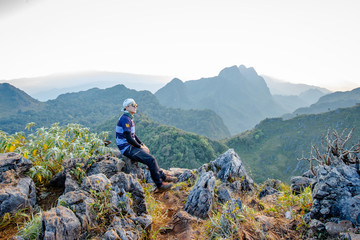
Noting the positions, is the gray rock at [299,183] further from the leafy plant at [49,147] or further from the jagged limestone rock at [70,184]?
the jagged limestone rock at [70,184]

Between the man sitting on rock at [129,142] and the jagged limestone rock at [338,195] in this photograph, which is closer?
the jagged limestone rock at [338,195]

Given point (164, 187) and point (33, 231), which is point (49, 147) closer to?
point (33, 231)

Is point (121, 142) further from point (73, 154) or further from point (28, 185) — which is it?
point (28, 185)

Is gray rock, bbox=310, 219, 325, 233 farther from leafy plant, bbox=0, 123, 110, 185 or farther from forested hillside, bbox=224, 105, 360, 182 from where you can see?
forested hillside, bbox=224, 105, 360, 182

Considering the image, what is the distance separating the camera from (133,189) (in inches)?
174

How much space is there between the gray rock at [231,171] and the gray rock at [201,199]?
2.52m

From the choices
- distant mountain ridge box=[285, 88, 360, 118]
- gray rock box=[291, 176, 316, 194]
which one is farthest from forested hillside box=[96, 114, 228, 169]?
distant mountain ridge box=[285, 88, 360, 118]

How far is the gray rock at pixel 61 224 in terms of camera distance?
2.78 meters

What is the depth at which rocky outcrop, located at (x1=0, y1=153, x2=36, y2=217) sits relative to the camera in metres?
3.54

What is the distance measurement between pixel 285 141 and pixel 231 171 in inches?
3969

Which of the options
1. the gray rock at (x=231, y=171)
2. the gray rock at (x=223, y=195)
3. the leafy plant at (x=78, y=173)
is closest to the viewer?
the leafy plant at (x=78, y=173)

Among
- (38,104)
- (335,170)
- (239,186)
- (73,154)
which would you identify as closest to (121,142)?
(73,154)

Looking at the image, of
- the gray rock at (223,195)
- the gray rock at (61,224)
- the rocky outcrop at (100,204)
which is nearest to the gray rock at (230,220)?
the rocky outcrop at (100,204)

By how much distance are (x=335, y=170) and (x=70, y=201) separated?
523 cm
